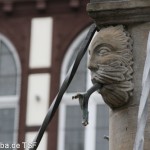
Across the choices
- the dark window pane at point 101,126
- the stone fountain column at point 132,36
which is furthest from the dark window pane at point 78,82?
the stone fountain column at point 132,36

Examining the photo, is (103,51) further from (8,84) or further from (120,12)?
(8,84)

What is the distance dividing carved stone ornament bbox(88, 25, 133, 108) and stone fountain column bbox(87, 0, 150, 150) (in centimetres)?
3

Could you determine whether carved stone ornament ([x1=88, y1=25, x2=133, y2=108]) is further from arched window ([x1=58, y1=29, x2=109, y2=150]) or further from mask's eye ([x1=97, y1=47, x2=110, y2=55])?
arched window ([x1=58, y1=29, x2=109, y2=150])

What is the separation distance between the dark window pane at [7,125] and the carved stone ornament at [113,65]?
1328 cm

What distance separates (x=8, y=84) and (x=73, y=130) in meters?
1.52

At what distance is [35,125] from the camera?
17453 mm

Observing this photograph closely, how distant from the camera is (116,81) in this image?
4133mm

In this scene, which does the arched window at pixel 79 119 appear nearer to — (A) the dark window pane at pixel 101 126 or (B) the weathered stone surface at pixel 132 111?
(A) the dark window pane at pixel 101 126

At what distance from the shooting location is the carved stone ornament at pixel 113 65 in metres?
4.14

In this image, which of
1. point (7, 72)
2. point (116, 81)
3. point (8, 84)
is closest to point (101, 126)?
point (8, 84)

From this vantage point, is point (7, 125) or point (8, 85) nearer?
point (7, 125)

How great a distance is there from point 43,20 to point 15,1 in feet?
2.07

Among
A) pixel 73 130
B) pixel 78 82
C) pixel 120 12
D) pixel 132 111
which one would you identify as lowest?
pixel 132 111

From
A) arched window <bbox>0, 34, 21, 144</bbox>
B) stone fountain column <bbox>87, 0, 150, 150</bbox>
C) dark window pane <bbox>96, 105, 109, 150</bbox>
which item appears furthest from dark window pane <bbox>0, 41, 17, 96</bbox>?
stone fountain column <bbox>87, 0, 150, 150</bbox>
